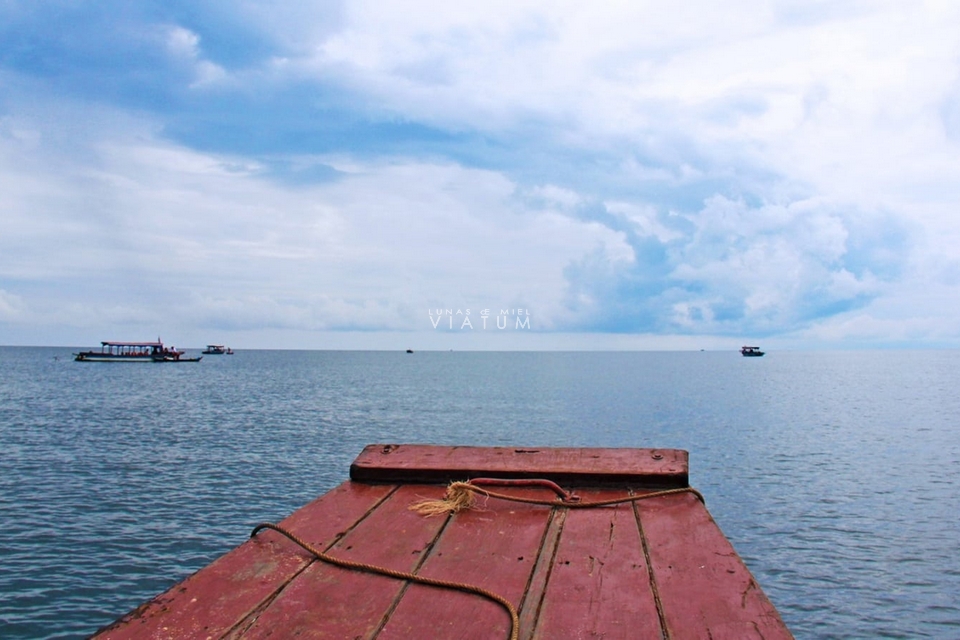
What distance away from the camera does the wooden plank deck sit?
2.86 metres

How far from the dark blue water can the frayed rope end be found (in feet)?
30.2

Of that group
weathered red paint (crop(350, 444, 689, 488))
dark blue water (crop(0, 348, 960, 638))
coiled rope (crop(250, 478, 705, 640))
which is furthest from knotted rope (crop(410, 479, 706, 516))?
dark blue water (crop(0, 348, 960, 638))

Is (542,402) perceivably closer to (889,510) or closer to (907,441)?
(907,441)

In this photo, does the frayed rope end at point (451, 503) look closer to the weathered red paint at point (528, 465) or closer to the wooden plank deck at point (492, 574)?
the wooden plank deck at point (492, 574)

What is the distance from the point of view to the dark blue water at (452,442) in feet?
42.1

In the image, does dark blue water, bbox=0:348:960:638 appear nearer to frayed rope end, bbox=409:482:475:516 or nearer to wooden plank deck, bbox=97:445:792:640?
wooden plank deck, bbox=97:445:792:640

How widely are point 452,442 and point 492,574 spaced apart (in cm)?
2856

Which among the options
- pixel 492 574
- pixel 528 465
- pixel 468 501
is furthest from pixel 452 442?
pixel 492 574

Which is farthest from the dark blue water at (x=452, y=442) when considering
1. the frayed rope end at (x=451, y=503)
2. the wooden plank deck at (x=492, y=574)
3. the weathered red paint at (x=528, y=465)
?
the frayed rope end at (x=451, y=503)

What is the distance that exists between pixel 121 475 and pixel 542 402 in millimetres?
36530

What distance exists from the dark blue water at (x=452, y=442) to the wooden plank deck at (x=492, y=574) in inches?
348

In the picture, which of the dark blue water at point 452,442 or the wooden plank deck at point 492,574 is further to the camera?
the dark blue water at point 452,442

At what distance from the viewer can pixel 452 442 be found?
104 ft

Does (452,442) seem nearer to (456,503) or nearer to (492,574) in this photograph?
(456,503)
